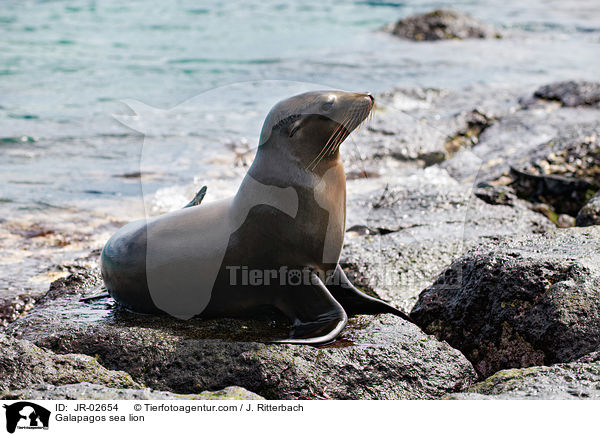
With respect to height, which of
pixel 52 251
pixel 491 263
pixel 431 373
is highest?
pixel 491 263

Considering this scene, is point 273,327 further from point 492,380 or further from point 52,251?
point 52,251

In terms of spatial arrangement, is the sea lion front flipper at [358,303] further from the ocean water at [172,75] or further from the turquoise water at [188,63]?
the turquoise water at [188,63]

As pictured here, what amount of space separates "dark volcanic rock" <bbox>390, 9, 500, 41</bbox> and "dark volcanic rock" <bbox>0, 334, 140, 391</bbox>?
19.9m

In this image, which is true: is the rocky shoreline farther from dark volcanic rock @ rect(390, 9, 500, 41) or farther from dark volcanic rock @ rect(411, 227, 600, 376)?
dark volcanic rock @ rect(390, 9, 500, 41)

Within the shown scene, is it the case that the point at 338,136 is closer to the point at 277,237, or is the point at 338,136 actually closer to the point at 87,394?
the point at 277,237

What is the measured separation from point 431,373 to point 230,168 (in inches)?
262

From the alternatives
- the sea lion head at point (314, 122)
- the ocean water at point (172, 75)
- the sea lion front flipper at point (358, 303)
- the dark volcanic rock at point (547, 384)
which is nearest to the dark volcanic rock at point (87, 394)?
the dark volcanic rock at point (547, 384)

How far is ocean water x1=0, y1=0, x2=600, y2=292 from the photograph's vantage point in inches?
332

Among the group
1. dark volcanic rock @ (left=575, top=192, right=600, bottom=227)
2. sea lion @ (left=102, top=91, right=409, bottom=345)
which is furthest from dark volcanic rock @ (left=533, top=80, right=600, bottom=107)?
sea lion @ (left=102, top=91, right=409, bottom=345)

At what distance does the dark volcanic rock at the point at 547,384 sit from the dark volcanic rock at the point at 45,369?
1559 mm

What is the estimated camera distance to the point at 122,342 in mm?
3680
